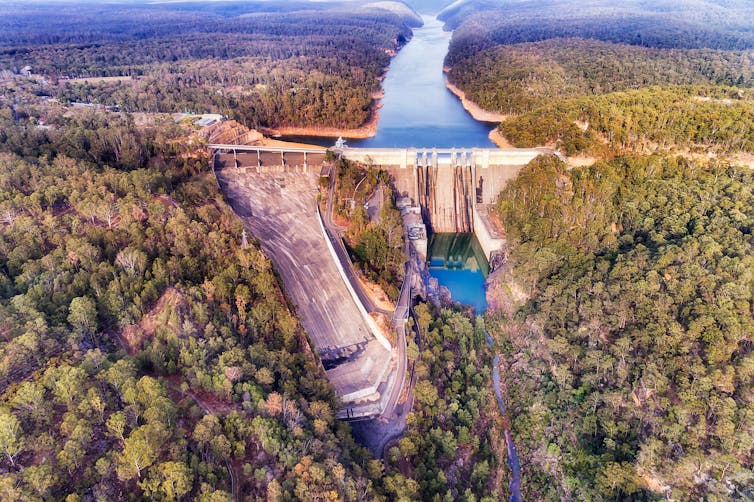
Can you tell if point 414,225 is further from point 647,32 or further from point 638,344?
point 647,32

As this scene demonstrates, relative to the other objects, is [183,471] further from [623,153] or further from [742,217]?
[623,153]

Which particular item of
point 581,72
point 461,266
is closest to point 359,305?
point 461,266

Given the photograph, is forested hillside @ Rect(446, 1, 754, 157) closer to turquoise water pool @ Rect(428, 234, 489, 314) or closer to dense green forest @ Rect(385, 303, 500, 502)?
turquoise water pool @ Rect(428, 234, 489, 314)

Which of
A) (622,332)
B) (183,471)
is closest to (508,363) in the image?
(622,332)

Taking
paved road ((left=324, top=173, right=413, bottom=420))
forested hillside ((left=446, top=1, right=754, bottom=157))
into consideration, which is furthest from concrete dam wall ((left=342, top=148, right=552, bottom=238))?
paved road ((left=324, top=173, right=413, bottom=420))

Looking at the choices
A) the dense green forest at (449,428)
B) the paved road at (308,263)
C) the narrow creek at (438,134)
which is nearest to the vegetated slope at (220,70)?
the narrow creek at (438,134)

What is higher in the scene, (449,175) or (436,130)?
(436,130)

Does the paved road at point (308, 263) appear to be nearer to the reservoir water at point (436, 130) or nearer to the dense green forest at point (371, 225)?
the dense green forest at point (371, 225)
